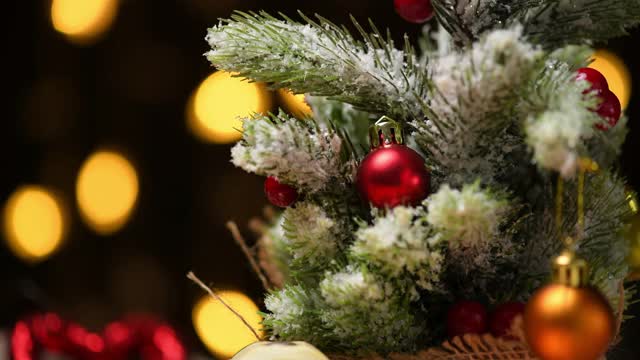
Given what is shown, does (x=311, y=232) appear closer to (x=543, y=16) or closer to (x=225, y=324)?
(x=543, y=16)

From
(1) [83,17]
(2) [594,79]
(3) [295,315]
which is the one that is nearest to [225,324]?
(1) [83,17]

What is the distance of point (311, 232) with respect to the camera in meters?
0.46

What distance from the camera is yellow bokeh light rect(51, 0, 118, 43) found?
45.0 inches

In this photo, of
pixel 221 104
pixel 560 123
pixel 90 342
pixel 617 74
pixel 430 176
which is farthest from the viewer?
pixel 221 104

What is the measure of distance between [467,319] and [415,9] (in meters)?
0.20

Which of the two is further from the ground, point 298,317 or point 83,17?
point 83,17

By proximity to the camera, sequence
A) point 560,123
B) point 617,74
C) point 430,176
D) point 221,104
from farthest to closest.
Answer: point 221,104, point 617,74, point 430,176, point 560,123

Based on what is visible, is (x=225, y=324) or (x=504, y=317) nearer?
(x=504, y=317)

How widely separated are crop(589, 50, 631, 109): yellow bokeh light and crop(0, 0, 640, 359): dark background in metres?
0.36

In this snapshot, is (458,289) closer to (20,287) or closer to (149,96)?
(149,96)

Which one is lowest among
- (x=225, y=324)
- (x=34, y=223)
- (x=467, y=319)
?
(x=225, y=324)

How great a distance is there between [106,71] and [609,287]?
0.87 meters

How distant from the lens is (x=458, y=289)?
0.48 metres

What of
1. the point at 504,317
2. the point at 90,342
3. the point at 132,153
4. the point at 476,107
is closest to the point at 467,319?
the point at 504,317
